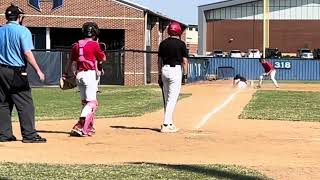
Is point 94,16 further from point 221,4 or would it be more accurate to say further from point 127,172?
point 221,4

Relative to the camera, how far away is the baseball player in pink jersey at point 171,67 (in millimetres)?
11086

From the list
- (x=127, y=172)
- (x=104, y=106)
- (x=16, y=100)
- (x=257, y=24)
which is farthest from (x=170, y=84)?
(x=257, y=24)

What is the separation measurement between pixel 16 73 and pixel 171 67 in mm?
2892

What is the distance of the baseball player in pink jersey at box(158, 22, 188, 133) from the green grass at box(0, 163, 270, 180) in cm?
363

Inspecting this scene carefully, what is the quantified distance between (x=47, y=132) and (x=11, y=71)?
2059mm

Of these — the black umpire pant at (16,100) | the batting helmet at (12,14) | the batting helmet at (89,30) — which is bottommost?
the black umpire pant at (16,100)

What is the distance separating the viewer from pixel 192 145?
377 inches

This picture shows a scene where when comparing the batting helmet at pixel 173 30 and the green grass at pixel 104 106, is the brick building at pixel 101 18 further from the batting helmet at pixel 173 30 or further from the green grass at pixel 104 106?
the batting helmet at pixel 173 30

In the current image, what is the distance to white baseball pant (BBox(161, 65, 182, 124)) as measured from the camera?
436 inches

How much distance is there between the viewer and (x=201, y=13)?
258 ft

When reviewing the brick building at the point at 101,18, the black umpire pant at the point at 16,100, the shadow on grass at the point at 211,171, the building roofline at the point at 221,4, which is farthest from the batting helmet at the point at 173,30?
the building roofline at the point at 221,4

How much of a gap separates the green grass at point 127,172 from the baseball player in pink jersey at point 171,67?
3626 millimetres

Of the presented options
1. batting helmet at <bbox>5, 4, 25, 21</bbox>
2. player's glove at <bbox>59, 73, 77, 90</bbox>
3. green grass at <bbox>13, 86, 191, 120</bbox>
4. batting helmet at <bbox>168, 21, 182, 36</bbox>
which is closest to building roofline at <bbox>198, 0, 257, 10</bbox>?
green grass at <bbox>13, 86, 191, 120</bbox>

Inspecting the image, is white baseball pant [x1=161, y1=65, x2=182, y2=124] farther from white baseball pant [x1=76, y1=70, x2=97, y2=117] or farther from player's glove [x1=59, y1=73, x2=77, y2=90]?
player's glove [x1=59, y1=73, x2=77, y2=90]
